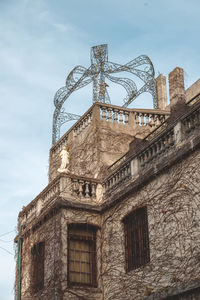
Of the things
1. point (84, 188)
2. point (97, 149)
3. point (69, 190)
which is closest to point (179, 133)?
point (69, 190)

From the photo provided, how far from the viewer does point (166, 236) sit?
1345cm

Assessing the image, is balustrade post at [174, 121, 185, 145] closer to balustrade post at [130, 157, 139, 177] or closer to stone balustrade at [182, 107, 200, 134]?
stone balustrade at [182, 107, 200, 134]

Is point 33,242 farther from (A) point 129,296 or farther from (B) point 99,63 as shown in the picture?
(B) point 99,63

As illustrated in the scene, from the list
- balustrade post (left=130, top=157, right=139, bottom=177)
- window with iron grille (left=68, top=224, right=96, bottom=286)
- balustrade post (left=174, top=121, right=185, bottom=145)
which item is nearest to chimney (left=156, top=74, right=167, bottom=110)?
balustrade post (left=130, top=157, right=139, bottom=177)

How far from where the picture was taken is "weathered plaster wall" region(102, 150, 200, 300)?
1252cm

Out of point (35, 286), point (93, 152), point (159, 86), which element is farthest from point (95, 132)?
point (159, 86)

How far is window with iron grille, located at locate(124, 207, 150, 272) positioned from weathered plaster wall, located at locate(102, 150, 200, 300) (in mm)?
196

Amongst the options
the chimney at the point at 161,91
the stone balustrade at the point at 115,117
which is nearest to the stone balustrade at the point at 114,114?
the stone balustrade at the point at 115,117

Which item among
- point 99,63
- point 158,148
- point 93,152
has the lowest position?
point 158,148

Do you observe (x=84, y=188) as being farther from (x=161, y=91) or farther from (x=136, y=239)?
(x=161, y=91)

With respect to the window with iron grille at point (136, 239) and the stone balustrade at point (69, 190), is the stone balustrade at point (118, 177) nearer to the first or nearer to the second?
the stone balustrade at point (69, 190)

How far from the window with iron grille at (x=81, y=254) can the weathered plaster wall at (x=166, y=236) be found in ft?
2.60

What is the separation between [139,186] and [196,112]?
10.5 feet

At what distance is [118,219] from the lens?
16156 millimetres
